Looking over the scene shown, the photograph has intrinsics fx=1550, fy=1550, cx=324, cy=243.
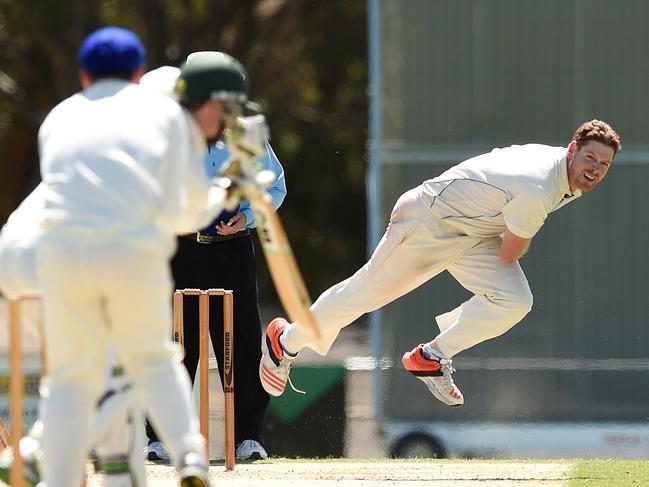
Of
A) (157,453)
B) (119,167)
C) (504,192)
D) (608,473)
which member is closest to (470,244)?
(504,192)

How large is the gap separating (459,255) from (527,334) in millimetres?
3347

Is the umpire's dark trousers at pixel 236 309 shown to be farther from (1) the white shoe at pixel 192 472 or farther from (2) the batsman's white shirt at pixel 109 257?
(1) the white shoe at pixel 192 472

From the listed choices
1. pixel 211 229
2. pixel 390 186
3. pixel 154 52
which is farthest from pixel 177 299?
pixel 154 52

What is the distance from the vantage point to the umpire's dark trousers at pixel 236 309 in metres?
6.50

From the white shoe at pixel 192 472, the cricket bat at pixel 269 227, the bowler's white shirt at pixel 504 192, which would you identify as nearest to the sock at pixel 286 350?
the bowler's white shirt at pixel 504 192

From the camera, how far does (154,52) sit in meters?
16.5

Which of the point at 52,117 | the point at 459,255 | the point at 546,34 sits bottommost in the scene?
the point at 459,255

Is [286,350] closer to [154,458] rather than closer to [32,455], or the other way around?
[154,458]

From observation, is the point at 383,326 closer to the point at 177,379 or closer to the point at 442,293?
the point at 442,293

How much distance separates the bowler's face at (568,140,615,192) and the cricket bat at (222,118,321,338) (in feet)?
6.36

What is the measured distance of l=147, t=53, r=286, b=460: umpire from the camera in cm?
644

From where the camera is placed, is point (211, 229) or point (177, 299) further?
point (211, 229)

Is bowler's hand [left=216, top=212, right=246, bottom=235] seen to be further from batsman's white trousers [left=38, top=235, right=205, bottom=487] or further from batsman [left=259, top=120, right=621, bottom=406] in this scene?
batsman's white trousers [left=38, top=235, right=205, bottom=487]

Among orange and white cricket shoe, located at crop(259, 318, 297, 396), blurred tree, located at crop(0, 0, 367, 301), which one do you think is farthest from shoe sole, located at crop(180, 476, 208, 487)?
blurred tree, located at crop(0, 0, 367, 301)
